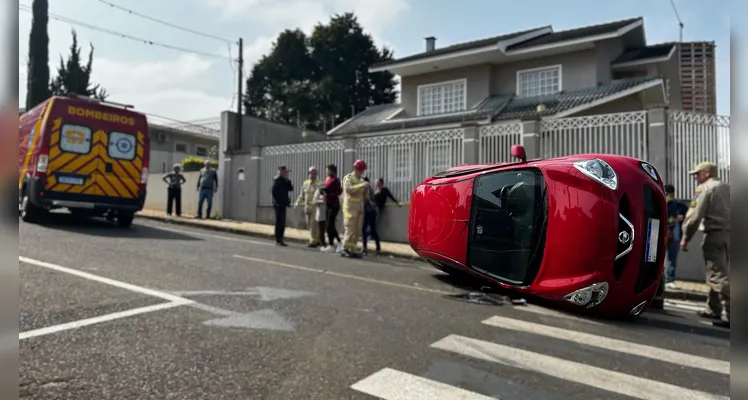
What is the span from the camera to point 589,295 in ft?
1.99

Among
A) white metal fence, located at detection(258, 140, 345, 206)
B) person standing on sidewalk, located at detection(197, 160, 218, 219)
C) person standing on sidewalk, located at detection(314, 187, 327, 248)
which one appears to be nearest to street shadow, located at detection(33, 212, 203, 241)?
person standing on sidewalk, located at detection(197, 160, 218, 219)

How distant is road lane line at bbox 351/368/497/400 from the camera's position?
389cm

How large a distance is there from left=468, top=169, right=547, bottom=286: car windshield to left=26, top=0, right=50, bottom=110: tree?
3.19 feet

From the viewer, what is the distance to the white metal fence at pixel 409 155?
1.47 meters

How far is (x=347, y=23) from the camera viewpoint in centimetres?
162

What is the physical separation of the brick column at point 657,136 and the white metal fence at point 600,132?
1.2 inches

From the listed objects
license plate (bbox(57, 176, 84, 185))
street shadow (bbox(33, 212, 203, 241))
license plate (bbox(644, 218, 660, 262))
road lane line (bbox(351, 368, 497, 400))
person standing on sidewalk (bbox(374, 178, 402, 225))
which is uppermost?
license plate (bbox(57, 176, 84, 185))

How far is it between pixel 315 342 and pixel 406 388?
1306mm

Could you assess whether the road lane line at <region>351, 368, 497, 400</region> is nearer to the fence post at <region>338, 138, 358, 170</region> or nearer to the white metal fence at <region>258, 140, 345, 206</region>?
the white metal fence at <region>258, 140, 345, 206</region>

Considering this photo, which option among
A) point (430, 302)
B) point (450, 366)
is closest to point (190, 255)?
point (430, 302)

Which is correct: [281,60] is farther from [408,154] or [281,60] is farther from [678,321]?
[678,321]

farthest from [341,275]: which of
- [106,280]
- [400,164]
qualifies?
[400,164]

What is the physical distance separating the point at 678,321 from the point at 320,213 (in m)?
6.62

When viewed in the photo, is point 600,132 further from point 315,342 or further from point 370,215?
point 315,342
